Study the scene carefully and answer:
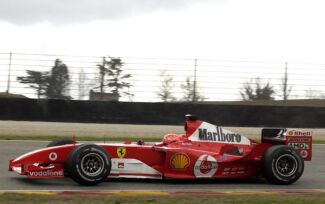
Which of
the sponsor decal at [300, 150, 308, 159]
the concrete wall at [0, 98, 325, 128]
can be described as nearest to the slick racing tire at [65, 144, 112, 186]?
the sponsor decal at [300, 150, 308, 159]

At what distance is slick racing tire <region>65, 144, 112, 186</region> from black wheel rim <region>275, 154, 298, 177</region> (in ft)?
→ 8.62

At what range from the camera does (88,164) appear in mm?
8188

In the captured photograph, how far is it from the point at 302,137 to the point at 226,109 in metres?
8.00

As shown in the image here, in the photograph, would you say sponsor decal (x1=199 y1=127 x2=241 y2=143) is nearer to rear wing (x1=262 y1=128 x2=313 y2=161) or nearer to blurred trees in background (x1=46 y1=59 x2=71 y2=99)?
rear wing (x1=262 y1=128 x2=313 y2=161)

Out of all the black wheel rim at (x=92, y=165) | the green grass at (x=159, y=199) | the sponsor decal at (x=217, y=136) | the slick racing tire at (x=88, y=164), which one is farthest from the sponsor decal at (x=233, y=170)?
the black wheel rim at (x=92, y=165)

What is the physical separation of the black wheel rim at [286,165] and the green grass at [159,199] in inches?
56.3

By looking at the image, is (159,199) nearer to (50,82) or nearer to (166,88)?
(50,82)

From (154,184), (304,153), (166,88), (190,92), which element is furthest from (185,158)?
(190,92)

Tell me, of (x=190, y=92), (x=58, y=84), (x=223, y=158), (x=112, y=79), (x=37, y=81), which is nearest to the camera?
(x=223, y=158)

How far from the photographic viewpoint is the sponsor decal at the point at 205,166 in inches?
348

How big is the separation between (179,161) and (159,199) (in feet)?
5.56

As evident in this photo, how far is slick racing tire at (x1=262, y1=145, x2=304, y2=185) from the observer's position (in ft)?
29.1

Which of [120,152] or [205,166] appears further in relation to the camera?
[205,166]

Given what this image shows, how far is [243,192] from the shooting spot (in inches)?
318
